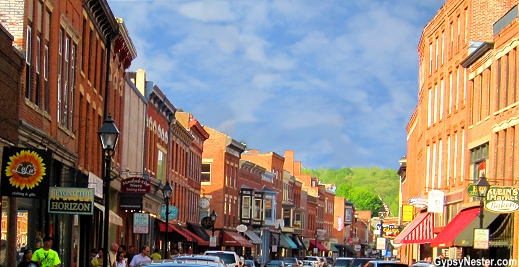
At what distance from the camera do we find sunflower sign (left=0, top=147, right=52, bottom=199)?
66.5 ft

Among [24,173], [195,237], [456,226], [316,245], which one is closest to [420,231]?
[456,226]

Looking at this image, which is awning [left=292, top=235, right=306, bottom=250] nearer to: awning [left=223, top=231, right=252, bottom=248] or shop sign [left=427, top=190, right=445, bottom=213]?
awning [left=223, top=231, right=252, bottom=248]

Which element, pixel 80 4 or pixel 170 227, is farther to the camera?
pixel 170 227

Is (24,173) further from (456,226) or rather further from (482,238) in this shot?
(456,226)

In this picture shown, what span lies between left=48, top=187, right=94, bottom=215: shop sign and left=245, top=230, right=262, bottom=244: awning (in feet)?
228

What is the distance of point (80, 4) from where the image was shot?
33250 millimetres

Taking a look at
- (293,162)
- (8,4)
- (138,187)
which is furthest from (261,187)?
(8,4)

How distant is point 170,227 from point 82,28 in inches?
1082

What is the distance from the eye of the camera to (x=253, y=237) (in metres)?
95.2

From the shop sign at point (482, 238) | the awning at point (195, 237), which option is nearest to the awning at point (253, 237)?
the awning at point (195, 237)

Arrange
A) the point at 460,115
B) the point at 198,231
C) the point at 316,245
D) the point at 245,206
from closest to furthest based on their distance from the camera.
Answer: the point at 460,115 → the point at 198,231 → the point at 245,206 → the point at 316,245

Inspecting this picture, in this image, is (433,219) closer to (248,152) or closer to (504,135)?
(504,135)

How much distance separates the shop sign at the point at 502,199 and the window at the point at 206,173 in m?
54.9

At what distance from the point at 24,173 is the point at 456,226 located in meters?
27.3
